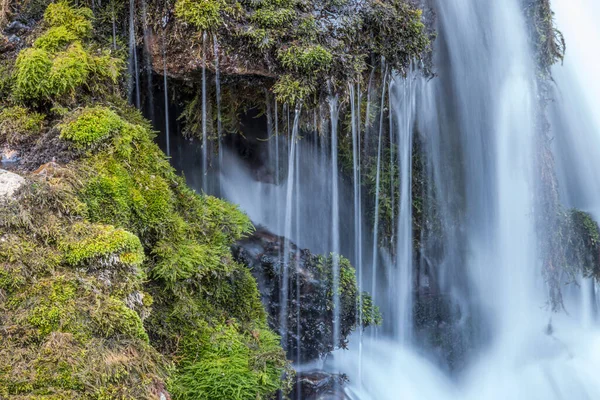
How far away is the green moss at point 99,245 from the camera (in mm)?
2141

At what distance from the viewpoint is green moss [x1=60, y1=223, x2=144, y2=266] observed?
2.14 metres

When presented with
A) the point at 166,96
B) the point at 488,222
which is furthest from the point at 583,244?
the point at 166,96

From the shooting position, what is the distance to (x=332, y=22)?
3.78 meters

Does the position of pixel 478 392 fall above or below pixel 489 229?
below

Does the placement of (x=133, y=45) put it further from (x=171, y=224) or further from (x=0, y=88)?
(x=171, y=224)

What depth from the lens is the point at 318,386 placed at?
421 centimetres

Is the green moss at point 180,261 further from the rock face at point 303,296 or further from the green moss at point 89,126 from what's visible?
the rock face at point 303,296

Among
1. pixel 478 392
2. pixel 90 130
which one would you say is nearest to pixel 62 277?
pixel 90 130

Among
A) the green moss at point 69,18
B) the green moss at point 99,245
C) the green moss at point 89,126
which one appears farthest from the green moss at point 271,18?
the green moss at point 99,245

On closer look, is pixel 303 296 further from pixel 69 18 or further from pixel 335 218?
pixel 69 18

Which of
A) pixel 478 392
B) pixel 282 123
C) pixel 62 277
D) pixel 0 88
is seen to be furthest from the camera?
pixel 478 392

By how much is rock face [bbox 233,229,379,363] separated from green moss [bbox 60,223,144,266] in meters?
2.02

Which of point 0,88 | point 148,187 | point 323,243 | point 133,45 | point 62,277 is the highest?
point 133,45

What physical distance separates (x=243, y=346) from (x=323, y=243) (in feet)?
9.45
